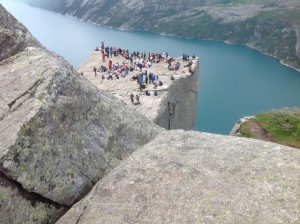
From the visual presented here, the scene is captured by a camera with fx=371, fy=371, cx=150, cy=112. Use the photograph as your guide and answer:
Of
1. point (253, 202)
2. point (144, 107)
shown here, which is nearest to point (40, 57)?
point (253, 202)

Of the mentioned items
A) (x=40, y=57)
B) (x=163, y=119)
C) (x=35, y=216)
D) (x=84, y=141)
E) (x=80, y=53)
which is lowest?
(x=80, y=53)

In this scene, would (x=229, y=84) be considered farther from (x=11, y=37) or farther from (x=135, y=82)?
(x=11, y=37)

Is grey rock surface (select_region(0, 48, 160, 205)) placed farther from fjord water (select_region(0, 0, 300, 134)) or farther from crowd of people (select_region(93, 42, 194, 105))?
fjord water (select_region(0, 0, 300, 134))

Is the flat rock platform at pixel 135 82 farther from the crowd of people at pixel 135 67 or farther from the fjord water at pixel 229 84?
the fjord water at pixel 229 84

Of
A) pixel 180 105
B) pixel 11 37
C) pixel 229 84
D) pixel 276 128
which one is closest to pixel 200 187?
pixel 11 37

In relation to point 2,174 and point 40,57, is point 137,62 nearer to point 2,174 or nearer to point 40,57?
point 40,57

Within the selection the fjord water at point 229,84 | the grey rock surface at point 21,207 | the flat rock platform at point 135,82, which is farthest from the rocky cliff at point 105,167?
the fjord water at point 229,84
